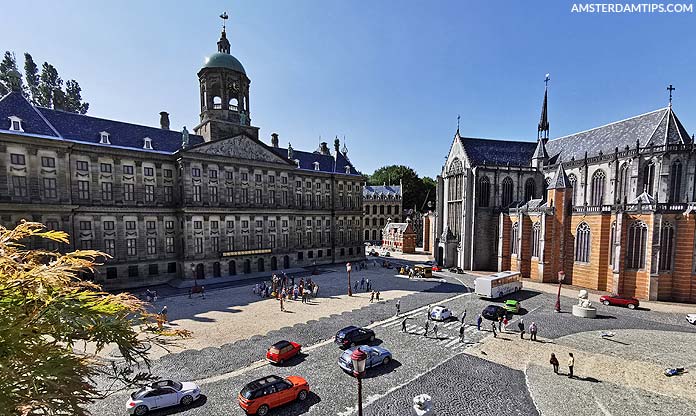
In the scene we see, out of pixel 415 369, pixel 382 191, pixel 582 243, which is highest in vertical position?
pixel 382 191

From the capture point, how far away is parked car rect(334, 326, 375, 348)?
66.5ft

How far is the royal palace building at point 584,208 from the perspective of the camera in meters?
31.2

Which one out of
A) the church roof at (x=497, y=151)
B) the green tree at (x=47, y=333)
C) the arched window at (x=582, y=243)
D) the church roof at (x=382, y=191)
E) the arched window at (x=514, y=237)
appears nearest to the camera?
the green tree at (x=47, y=333)

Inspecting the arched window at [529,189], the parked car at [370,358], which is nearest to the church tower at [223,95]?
the parked car at [370,358]

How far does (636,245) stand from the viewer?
1278 inches

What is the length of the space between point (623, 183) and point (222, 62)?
56295 mm

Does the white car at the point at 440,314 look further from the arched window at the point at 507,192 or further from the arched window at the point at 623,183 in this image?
the arched window at the point at 507,192

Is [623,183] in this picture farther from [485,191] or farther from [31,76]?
[31,76]

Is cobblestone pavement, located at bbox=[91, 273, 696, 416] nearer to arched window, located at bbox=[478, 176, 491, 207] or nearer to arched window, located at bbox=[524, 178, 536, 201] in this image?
arched window, located at bbox=[478, 176, 491, 207]

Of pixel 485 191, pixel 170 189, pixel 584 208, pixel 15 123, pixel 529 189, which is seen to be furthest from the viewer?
pixel 529 189

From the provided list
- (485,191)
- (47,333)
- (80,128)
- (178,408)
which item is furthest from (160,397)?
(485,191)

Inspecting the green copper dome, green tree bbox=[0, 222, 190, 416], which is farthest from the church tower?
green tree bbox=[0, 222, 190, 416]

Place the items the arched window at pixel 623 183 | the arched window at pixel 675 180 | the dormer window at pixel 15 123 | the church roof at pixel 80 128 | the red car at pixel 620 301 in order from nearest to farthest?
1. the red car at pixel 620 301
2. the dormer window at pixel 15 123
3. the church roof at pixel 80 128
4. the arched window at pixel 675 180
5. the arched window at pixel 623 183

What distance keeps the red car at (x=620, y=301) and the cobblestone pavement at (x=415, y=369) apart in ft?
5.02
